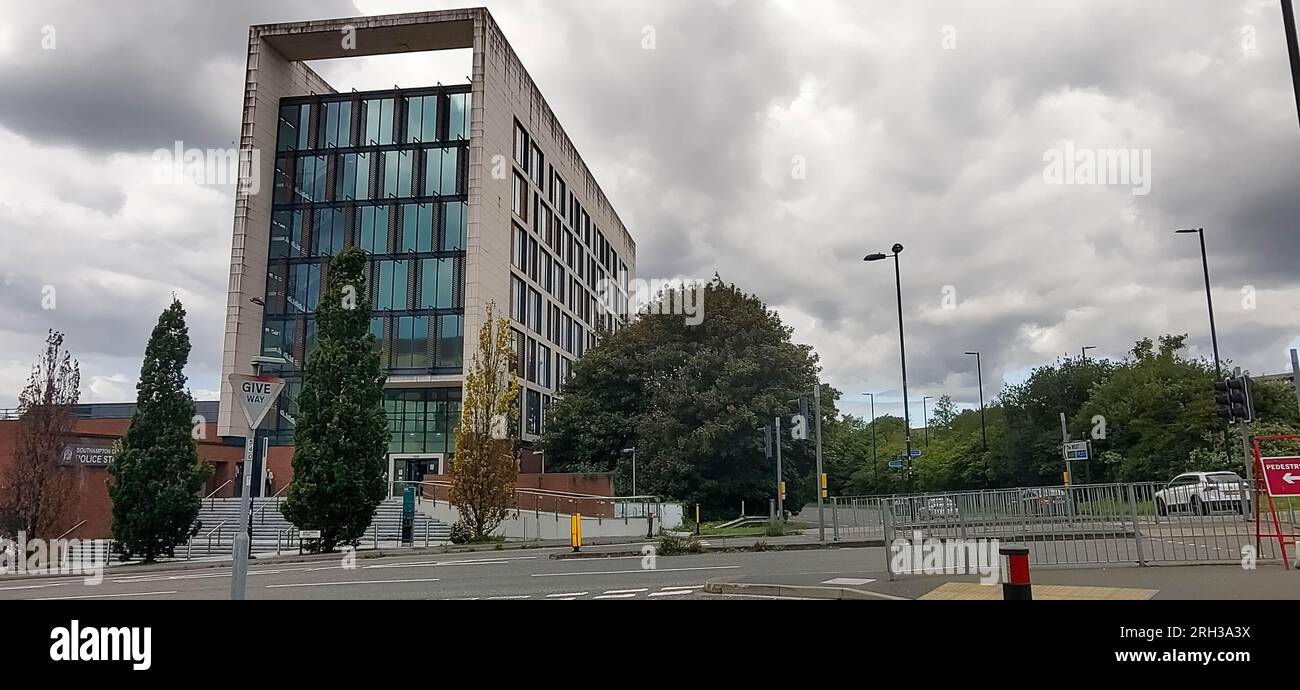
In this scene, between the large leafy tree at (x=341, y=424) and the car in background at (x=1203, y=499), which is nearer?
the car in background at (x=1203, y=499)

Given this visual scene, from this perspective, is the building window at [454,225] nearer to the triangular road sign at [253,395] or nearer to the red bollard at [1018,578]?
the triangular road sign at [253,395]

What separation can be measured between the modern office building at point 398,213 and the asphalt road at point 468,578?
28.8 meters

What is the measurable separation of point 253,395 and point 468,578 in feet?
21.3

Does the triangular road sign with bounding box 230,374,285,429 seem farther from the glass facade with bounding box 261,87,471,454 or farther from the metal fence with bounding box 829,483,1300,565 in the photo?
the glass facade with bounding box 261,87,471,454

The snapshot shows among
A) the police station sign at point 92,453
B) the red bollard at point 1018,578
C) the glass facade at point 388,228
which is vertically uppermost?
the glass facade at point 388,228

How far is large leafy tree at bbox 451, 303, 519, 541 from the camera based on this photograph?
2791 cm

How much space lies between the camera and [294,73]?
56.1 m

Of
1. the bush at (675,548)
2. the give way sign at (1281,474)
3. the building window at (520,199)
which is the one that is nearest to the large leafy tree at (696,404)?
the building window at (520,199)

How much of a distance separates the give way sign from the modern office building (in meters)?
40.7

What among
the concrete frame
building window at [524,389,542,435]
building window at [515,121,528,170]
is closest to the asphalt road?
the concrete frame

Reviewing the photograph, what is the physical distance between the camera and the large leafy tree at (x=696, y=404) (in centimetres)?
4022
